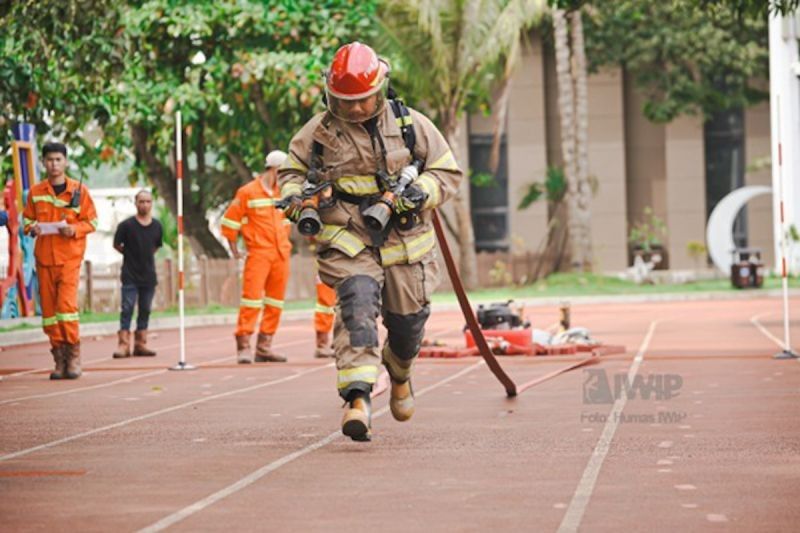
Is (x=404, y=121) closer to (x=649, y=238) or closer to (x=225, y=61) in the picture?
(x=225, y=61)

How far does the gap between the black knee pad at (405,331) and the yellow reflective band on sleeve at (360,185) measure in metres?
0.74

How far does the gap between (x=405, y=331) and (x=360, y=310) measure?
0.52m

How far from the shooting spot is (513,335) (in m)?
17.2

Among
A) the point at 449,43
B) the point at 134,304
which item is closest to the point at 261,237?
the point at 134,304

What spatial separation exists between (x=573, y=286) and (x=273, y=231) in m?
24.5

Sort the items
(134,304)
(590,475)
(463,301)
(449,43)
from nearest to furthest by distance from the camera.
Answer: (590,475) → (463,301) → (134,304) → (449,43)

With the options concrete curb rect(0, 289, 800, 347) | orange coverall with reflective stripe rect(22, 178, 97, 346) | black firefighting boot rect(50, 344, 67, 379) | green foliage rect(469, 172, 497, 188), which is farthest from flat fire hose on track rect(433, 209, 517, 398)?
green foliage rect(469, 172, 497, 188)

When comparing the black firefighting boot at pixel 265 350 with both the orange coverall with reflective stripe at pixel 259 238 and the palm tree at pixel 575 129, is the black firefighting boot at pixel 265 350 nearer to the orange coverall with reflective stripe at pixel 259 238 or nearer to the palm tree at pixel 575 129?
the orange coverall with reflective stripe at pixel 259 238

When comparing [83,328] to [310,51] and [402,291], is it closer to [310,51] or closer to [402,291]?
[310,51]

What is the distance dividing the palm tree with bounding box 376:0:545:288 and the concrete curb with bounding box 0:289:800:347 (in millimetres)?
5077

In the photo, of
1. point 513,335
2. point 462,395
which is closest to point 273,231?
point 513,335

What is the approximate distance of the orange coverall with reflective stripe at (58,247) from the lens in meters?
14.9

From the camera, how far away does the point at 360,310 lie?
948 cm

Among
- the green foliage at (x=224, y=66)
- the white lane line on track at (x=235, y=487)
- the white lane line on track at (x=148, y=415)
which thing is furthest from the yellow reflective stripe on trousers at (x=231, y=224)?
the green foliage at (x=224, y=66)
